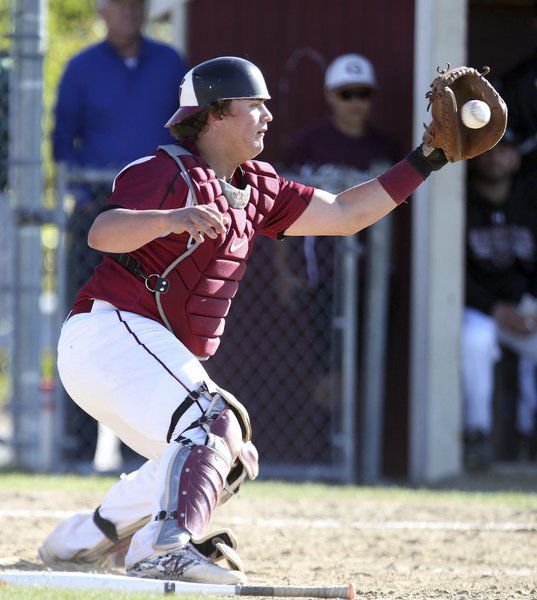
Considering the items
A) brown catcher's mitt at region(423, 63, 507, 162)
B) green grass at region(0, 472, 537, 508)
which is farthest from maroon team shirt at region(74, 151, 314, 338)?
green grass at region(0, 472, 537, 508)

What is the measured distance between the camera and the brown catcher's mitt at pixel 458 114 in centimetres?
462

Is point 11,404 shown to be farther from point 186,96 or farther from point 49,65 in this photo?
point 49,65

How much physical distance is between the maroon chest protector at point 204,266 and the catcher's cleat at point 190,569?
2.55 feet

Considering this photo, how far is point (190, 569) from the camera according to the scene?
402 cm

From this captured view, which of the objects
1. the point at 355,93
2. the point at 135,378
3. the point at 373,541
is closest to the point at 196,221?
the point at 135,378

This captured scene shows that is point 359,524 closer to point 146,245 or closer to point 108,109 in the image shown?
point 146,245

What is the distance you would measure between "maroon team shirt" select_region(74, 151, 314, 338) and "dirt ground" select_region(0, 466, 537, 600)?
1022 millimetres

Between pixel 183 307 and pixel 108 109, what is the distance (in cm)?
384

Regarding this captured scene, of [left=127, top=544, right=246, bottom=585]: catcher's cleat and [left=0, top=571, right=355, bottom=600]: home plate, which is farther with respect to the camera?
[left=127, top=544, right=246, bottom=585]: catcher's cleat

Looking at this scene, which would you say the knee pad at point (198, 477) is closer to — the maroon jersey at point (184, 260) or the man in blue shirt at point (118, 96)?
the maroon jersey at point (184, 260)

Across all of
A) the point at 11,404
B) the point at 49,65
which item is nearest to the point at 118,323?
the point at 11,404

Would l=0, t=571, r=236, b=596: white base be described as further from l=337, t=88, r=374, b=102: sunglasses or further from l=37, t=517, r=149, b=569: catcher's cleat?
l=337, t=88, r=374, b=102: sunglasses

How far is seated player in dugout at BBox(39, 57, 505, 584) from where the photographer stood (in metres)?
4.08

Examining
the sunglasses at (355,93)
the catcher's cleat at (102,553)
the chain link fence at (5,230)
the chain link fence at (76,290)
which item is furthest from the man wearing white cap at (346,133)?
the catcher's cleat at (102,553)
